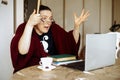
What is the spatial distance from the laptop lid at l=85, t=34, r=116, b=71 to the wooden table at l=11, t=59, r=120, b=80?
0.16ft

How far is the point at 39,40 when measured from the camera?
1.79m

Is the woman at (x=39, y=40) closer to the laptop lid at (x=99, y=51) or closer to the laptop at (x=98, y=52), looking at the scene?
the laptop at (x=98, y=52)

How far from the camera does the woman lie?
1.55m

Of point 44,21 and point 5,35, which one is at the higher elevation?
point 44,21

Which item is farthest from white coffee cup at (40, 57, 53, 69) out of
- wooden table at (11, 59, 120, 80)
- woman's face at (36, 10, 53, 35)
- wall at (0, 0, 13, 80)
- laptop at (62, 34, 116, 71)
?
wall at (0, 0, 13, 80)

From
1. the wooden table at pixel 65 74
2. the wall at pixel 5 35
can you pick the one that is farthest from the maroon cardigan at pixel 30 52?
the wall at pixel 5 35

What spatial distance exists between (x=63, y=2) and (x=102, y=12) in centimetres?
91

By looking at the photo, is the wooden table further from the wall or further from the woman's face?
the wall

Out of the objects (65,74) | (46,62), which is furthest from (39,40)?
(65,74)

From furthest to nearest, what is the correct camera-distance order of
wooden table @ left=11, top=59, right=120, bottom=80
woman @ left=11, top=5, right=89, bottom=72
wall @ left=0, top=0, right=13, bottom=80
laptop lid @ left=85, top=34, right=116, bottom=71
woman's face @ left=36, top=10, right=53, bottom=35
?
wall @ left=0, top=0, right=13, bottom=80 < woman's face @ left=36, top=10, right=53, bottom=35 < woman @ left=11, top=5, right=89, bottom=72 < laptop lid @ left=85, top=34, right=116, bottom=71 < wooden table @ left=11, top=59, right=120, bottom=80

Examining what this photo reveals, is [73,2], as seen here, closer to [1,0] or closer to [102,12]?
[102,12]

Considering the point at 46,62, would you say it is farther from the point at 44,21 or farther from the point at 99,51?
the point at 44,21

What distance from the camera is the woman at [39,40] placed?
1548mm

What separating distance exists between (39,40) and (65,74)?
61 cm
